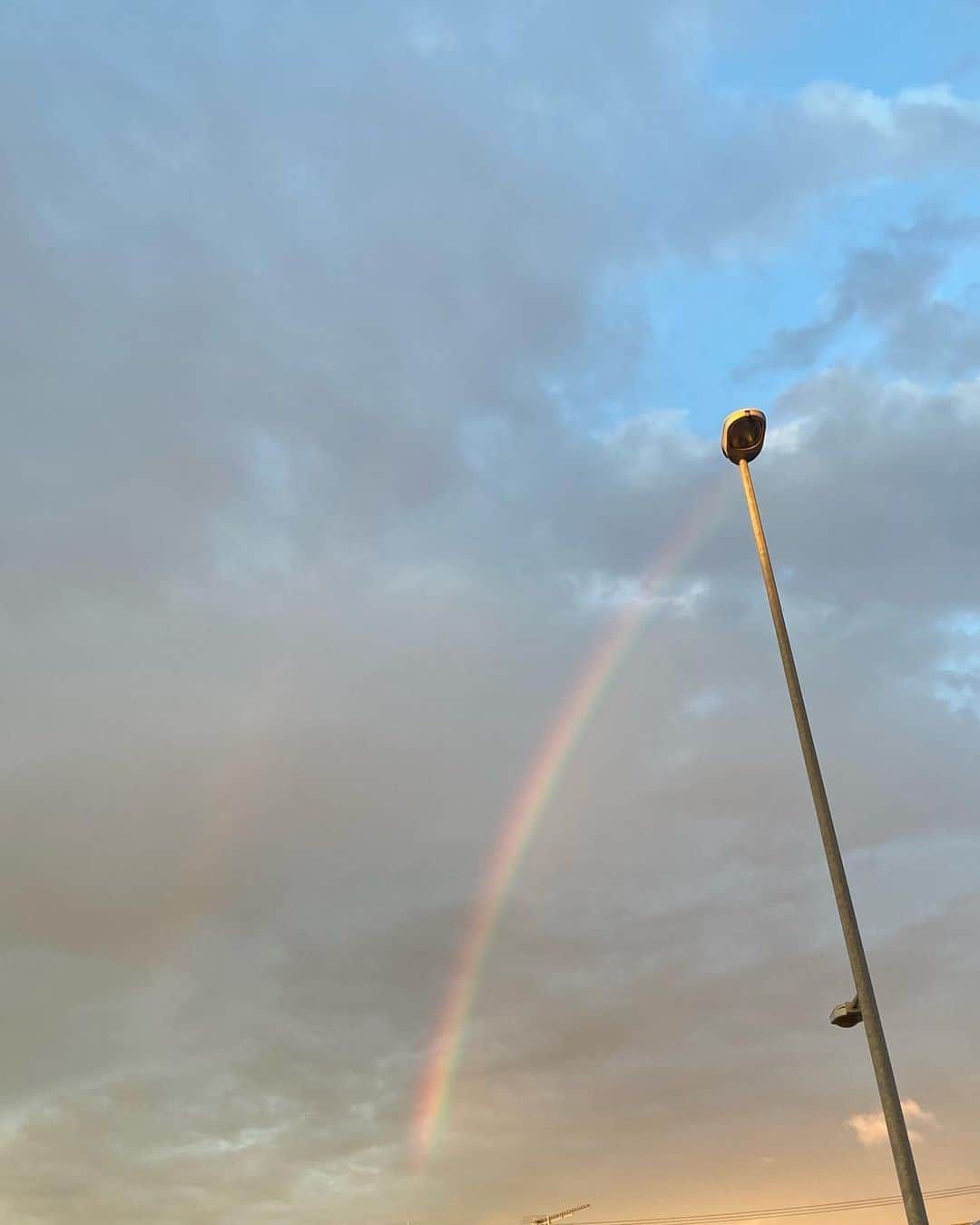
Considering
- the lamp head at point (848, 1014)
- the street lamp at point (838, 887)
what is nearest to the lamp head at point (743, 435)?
the street lamp at point (838, 887)

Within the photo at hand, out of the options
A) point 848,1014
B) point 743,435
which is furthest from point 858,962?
point 743,435

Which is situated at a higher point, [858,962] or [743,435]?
[743,435]

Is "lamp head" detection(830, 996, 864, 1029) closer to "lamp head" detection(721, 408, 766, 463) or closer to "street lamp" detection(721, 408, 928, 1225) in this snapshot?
"street lamp" detection(721, 408, 928, 1225)

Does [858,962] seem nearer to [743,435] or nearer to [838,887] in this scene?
[838,887]

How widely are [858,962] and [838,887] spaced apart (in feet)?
4.14

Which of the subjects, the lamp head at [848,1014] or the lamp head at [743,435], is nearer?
the lamp head at [848,1014]

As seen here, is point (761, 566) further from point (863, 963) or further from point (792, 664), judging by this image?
point (863, 963)

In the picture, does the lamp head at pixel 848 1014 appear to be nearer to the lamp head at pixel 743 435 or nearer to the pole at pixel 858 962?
the pole at pixel 858 962

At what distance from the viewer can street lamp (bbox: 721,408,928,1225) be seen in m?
19.5

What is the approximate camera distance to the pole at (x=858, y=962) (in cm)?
1938

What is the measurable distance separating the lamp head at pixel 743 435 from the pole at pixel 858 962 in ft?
6.67

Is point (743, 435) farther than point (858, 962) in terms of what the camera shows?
Yes

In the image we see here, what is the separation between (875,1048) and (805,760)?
4813 millimetres

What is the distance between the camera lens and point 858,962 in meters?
20.8
